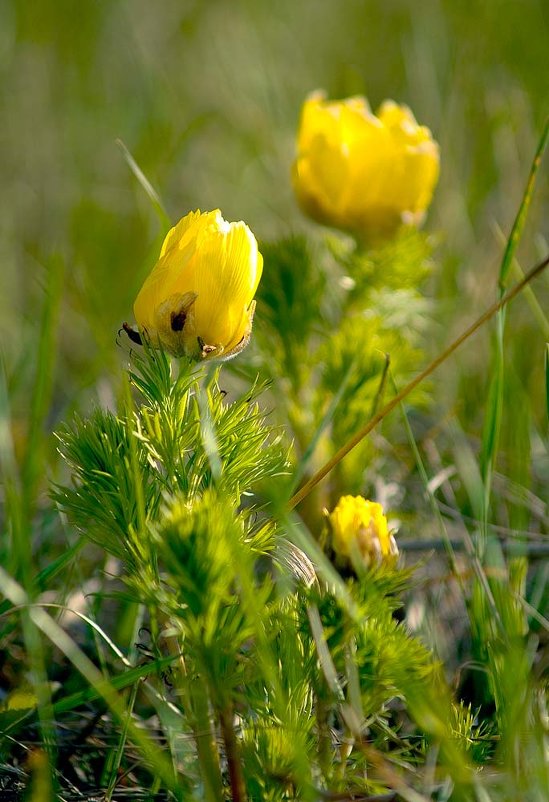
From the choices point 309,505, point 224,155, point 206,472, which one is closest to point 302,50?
point 224,155

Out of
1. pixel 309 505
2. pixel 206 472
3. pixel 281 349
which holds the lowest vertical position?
pixel 309 505

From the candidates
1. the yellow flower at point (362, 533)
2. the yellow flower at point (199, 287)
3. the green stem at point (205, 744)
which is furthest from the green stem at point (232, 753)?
the yellow flower at point (199, 287)

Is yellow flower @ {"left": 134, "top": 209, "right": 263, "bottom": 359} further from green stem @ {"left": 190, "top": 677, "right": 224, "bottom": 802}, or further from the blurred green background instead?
the blurred green background

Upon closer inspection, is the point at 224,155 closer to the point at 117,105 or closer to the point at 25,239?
the point at 117,105

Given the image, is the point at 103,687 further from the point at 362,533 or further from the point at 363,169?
the point at 363,169

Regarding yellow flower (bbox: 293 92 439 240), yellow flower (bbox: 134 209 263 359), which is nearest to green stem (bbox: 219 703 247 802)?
yellow flower (bbox: 134 209 263 359)

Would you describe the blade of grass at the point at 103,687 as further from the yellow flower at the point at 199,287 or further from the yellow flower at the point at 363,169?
the yellow flower at the point at 363,169

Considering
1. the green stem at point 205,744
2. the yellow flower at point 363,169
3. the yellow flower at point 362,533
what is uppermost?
the yellow flower at point 363,169
